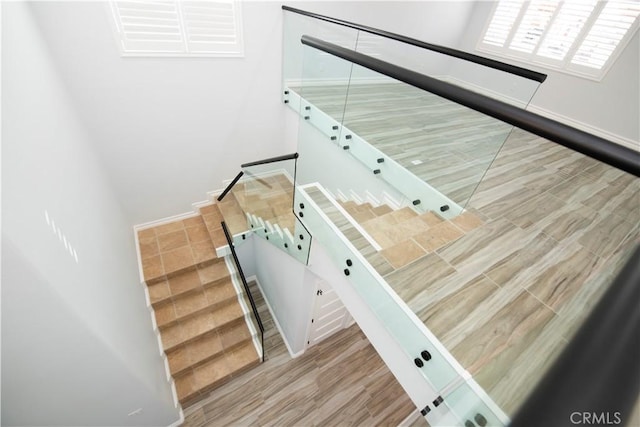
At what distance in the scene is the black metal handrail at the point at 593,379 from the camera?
0.31 metres

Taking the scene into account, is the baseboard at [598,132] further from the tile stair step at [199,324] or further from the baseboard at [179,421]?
the baseboard at [179,421]

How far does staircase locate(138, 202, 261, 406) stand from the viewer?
4250mm

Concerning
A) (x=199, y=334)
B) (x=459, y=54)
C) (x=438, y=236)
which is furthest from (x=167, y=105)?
(x=438, y=236)

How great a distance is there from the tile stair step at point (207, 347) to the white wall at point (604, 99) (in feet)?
24.1

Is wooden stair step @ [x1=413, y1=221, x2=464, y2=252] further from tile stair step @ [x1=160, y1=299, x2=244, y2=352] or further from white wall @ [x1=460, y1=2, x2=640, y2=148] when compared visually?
white wall @ [x1=460, y1=2, x2=640, y2=148]

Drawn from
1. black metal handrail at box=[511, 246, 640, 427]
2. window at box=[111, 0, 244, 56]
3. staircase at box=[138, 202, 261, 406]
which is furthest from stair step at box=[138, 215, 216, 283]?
black metal handrail at box=[511, 246, 640, 427]

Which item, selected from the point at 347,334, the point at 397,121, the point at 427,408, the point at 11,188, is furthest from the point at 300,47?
the point at 347,334

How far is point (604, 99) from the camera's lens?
464cm

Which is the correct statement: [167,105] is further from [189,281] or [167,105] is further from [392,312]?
[392,312]

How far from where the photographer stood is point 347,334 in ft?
16.8

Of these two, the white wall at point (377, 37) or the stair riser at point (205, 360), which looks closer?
the white wall at point (377, 37)

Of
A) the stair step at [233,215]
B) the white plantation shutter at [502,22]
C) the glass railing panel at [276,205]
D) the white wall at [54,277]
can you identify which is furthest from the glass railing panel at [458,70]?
the stair step at [233,215]

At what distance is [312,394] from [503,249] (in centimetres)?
368

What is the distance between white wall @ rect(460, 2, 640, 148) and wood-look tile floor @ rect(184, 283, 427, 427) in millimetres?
5811
